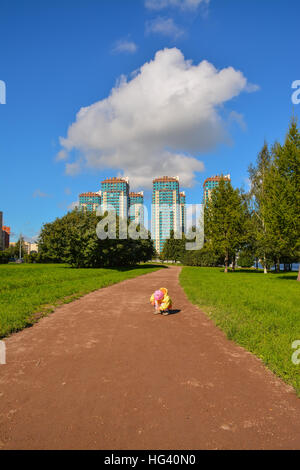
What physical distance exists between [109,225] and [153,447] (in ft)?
123

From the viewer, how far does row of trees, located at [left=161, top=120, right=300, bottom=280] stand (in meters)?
22.5

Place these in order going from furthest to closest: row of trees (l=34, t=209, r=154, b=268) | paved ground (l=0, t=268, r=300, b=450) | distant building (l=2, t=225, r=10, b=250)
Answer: distant building (l=2, t=225, r=10, b=250) → row of trees (l=34, t=209, r=154, b=268) → paved ground (l=0, t=268, r=300, b=450)

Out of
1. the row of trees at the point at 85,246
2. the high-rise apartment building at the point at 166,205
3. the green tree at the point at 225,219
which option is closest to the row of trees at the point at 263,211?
the green tree at the point at 225,219

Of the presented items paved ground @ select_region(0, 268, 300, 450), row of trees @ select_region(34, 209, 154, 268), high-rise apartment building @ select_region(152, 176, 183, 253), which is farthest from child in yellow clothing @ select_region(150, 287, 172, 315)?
high-rise apartment building @ select_region(152, 176, 183, 253)

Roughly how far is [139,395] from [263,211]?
79.3ft

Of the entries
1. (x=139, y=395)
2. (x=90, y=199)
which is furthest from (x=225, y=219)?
(x=90, y=199)

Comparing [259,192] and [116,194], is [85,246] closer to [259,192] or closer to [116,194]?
[259,192]

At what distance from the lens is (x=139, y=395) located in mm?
3836

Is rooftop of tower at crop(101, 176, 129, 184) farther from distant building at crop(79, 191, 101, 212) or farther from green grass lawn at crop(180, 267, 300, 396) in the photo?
green grass lawn at crop(180, 267, 300, 396)

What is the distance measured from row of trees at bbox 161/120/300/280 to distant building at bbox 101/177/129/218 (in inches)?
5591

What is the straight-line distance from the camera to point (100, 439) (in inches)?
115

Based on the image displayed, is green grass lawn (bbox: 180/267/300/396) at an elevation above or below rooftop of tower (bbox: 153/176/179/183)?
below

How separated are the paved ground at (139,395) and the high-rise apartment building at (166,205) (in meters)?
178

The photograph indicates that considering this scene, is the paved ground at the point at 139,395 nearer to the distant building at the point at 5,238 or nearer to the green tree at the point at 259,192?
the green tree at the point at 259,192
